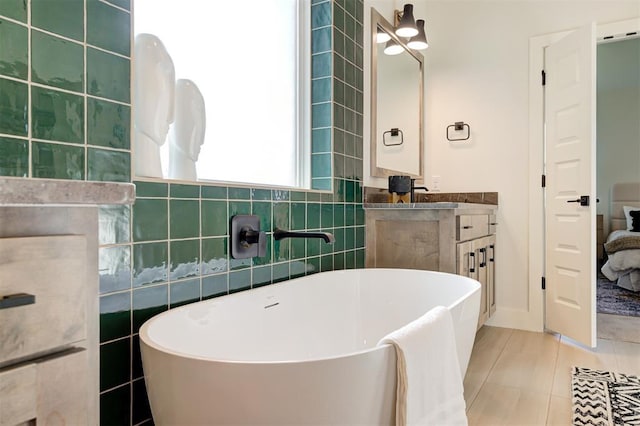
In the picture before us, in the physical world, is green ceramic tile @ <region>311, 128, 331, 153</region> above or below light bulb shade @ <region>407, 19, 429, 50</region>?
below

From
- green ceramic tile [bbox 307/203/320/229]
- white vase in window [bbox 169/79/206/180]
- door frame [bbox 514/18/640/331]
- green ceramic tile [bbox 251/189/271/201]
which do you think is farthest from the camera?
door frame [bbox 514/18/640/331]

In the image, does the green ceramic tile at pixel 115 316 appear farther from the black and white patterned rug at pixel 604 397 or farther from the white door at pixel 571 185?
the white door at pixel 571 185

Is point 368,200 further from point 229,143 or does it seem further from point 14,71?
point 14,71

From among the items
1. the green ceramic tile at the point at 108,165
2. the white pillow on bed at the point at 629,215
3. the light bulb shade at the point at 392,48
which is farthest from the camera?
the white pillow on bed at the point at 629,215

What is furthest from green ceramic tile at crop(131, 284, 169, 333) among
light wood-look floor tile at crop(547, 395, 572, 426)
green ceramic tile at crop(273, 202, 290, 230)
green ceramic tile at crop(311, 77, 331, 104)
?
light wood-look floor tile at crop(547, 395, 572, 426)

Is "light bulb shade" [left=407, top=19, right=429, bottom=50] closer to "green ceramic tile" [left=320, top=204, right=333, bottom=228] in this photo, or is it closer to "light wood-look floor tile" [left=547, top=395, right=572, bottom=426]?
"green ceramic tile" [left=320, top=204, right=333, bottom=228]

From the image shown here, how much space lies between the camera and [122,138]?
4.18 feet

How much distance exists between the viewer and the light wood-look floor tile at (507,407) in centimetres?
186

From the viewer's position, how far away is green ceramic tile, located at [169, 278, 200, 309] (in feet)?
4.72

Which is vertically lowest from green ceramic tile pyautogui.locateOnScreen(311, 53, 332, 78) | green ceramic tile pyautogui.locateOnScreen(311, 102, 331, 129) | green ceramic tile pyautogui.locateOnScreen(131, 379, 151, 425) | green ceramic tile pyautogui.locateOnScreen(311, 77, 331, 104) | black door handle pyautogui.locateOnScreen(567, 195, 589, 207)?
green ceramic tile pyautogui.locateOnScreen(131, 379, 151, 425)

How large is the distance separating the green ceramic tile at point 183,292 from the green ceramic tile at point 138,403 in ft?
0.81

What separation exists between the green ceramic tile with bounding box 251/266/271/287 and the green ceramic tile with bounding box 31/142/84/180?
0.82 m

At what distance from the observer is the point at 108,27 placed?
4.07ft

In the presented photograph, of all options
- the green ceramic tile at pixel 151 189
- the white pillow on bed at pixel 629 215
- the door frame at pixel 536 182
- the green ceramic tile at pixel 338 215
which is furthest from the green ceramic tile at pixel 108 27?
the white pillow on bed at pixel 629 215
